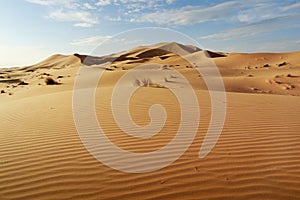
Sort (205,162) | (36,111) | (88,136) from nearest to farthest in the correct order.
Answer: (205,162), (88,136), (36,111)

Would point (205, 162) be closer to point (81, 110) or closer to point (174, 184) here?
point (174, 184)

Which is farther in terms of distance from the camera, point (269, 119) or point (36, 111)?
point (36, 111)

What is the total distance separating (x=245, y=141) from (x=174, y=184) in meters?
2.09

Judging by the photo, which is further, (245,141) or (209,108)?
(209,108)

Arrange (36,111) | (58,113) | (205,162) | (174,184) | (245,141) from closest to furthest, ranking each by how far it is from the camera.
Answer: (174,184), (205,162), (245,141), (58,113), (36,111)

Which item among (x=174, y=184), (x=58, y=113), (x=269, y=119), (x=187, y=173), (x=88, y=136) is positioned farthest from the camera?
(x=58, y=113)

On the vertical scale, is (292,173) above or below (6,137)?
below

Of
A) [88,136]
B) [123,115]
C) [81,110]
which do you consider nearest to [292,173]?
[88,136]

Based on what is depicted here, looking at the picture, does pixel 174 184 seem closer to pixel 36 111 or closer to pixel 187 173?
pixel 187 173

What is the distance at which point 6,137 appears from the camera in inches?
223

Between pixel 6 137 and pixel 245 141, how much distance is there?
4.34 m

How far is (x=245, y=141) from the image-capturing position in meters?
5.11

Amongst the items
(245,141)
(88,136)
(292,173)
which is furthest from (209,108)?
(292,173)

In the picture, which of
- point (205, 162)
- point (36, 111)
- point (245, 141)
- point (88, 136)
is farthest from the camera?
point (36, 111)
